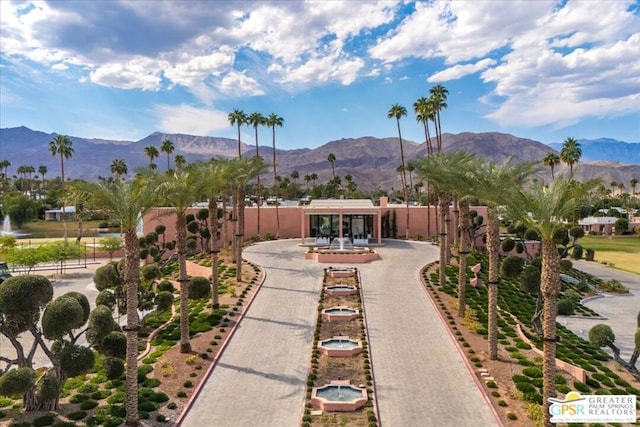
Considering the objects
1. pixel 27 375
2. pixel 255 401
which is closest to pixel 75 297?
pixel 27 375

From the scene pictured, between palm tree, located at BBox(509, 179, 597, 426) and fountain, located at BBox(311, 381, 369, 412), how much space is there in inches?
233

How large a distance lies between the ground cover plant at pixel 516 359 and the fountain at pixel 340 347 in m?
4.88

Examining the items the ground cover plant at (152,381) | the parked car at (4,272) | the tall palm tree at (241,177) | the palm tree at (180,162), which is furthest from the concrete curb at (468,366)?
the parked car at (4,272)

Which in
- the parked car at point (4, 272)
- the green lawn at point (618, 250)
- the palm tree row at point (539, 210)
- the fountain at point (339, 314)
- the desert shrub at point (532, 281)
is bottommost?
the green lawn at point (618, 250)

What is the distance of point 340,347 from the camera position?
69.1ft

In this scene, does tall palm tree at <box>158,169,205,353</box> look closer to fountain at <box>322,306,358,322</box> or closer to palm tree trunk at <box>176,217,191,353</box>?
palm tree trunk at <box>176,217,191,353</box>

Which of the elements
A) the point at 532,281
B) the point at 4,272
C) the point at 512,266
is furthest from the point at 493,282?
the point at 4,272

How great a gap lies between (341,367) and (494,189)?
942 centimetres

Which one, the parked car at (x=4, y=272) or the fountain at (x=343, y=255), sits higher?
the fountain at (x=343, y=255)

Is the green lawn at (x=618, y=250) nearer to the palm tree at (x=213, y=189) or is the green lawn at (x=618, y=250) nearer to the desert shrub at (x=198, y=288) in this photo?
the palm tree at (x=213, y=189)

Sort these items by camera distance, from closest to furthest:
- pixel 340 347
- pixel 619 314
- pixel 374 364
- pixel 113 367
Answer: pixel 113 367
pixel 374 364
pixel 340 347
pixel 619 314

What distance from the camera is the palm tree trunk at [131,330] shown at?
15.0m

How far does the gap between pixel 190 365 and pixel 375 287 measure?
1459cm

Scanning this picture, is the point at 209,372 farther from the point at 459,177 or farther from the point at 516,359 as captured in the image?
the point at 459,177
